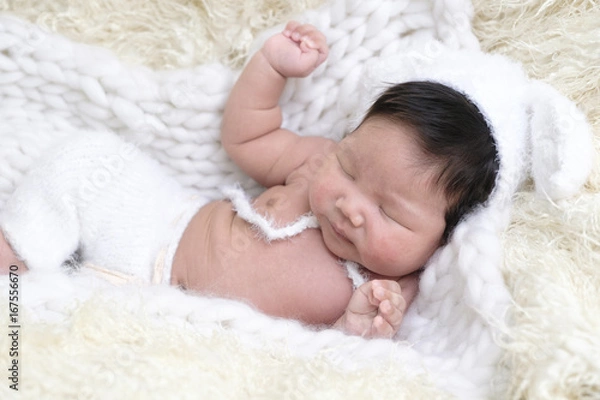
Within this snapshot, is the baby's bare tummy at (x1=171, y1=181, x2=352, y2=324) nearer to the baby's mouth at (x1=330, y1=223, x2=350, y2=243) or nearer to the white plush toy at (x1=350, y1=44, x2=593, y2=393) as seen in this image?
the baby's mouth at (x1=330, y1=223, x2=350, y2=243)

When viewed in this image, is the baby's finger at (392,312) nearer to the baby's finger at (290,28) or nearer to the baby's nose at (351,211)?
the baby's nose at (351,211)

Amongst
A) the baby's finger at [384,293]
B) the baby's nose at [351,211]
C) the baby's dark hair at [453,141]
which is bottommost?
the baby's finger at [384,293]

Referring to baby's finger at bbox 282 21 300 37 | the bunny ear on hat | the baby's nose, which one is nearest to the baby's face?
the baby's nose

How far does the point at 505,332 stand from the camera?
0.93m

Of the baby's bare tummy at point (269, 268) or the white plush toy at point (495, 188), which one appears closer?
the white plush toy at point (495, 188)

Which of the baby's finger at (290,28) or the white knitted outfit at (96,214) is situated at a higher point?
the baby's finger at (290,28)

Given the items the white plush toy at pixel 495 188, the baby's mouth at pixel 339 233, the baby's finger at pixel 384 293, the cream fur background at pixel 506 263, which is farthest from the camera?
the baby's mouth at pixel 339 233

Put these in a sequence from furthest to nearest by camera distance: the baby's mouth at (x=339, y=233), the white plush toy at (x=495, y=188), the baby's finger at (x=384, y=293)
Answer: the baby's mouth at (x=339, y=233), the baby's finger at (x=384, y=293), the white plush toy at (x=495, y=188)

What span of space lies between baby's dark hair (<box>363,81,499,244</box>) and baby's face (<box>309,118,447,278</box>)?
0.06 feet

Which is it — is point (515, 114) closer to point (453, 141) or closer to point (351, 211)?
point (453, 141)

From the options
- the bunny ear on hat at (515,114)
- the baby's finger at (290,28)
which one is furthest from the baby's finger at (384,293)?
the baby's finger at (290,28)

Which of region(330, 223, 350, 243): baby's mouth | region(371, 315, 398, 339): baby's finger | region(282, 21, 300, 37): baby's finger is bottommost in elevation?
region(371, 315, 398, 339): baby's finger

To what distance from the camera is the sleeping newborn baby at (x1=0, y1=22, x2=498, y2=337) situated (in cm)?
115

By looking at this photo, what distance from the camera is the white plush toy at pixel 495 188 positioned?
1000 mm
